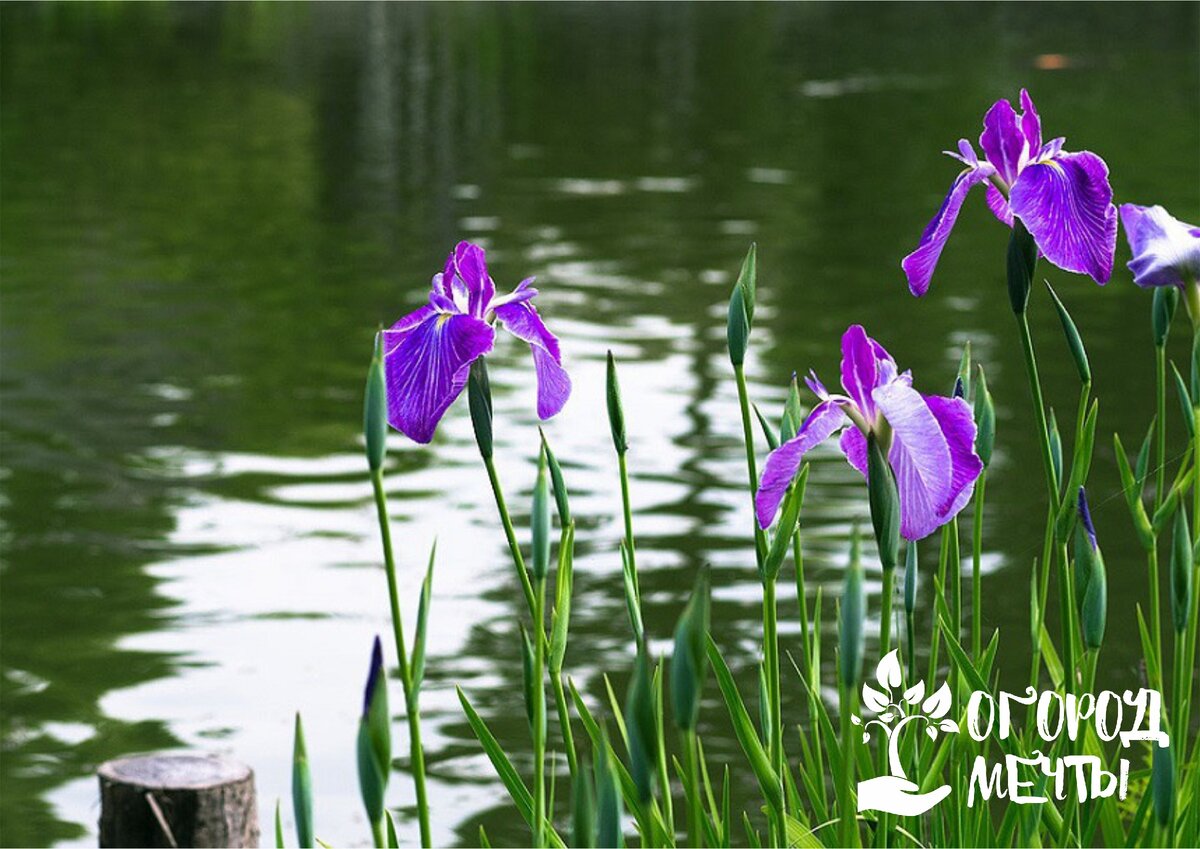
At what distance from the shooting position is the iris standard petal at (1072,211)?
→ 1.98 m

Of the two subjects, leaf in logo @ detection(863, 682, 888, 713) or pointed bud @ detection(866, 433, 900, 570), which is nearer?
pointed bud @ detection(866, 433, 900, 570)

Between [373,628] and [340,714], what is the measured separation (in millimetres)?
682

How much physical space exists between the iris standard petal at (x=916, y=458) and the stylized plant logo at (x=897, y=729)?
236 millimetres

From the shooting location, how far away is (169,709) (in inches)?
198

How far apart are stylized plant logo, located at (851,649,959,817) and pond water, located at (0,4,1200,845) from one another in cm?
135

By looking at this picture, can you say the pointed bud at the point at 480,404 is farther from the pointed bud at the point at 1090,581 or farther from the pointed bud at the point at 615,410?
the pointed bud at the point at 1090,581

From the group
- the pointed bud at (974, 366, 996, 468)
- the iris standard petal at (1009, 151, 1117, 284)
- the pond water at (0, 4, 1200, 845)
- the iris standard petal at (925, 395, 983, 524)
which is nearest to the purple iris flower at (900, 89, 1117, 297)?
the iris standard petal at (1009, 151, 1117, 284)

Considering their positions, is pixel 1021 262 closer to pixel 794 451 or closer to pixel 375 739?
pixel 794 451

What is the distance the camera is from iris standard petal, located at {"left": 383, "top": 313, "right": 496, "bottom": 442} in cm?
186

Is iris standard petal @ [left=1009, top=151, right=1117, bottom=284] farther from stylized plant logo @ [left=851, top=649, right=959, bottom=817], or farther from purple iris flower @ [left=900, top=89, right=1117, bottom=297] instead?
stylized plant logo @ [left=851, top=649, right=959, bottom=817]

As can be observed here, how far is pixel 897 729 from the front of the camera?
6.68ft

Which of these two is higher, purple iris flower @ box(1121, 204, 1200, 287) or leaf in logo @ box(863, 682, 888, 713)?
purple iris flower @ box(1121, 204, 1200, 287)

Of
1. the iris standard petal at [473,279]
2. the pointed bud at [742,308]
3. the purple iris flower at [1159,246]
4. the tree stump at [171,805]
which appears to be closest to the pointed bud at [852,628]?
the pointed bud at [742,308]

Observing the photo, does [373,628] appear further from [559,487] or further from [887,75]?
[887,75]
